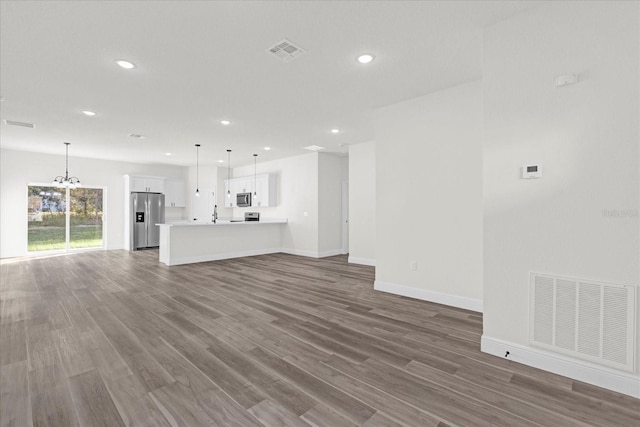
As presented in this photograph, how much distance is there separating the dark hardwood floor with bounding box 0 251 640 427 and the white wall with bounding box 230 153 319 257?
12.4 ft

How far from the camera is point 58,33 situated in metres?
2.57

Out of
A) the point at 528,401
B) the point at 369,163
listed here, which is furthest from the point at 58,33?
the point at 369,163

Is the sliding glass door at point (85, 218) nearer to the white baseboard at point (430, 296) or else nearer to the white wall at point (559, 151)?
the white baseboard at point (430, 296)

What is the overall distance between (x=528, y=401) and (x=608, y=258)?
1.16 metres

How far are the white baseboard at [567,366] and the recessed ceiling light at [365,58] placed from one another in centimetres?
297

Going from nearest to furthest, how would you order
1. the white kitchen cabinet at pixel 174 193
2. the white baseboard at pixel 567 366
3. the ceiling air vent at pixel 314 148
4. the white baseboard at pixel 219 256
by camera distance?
the white baseboard at pixel 567 366
the white baseboard at pixel 219 256
the ceiling air vent at pixel 314 148
the white kitchen cabinet at pixel 174 193

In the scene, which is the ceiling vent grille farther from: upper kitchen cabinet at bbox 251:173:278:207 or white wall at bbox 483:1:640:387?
upper kitchen cabinet at bbox 251:173:278:207

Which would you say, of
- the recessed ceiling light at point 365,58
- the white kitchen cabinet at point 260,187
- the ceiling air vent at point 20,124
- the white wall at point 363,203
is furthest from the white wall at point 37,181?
the recessed ceiling light at point 365,58

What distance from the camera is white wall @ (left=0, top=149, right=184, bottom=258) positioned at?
7.30 metres

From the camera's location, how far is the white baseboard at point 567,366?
6.32 ft

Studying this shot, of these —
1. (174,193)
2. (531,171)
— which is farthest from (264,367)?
(174,193)

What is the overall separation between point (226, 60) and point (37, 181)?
8291 mm

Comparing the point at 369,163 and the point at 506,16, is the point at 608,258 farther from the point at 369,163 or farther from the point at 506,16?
the point at 369,163

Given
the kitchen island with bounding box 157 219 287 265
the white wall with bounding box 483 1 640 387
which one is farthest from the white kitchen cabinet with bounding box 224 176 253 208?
the white wall with bounding box 483 1 640 387
